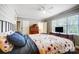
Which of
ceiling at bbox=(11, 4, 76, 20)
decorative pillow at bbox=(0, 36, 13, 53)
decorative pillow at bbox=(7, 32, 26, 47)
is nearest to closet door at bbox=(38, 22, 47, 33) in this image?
ceiling at bbox=(11, 4, 76, 20)

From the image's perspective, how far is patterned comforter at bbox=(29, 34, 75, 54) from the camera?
2113 millimetres

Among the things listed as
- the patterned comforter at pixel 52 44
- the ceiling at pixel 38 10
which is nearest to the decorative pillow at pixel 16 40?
the patterned comforter at pixel 52 44

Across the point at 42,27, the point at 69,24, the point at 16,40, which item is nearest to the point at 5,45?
the point at 16,40

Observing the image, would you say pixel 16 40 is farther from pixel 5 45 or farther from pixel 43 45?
pixel 43 45

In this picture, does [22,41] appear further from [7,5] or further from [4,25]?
[7,5]

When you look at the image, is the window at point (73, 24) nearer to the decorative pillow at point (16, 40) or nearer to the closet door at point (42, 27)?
the closet door at point (42, 27)

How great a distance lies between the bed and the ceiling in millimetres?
332

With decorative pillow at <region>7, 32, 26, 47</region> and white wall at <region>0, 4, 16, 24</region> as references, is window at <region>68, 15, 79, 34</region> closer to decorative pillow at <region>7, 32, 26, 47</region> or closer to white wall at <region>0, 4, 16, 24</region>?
decorative pillow at <region>7, 32, 26, 47</region>

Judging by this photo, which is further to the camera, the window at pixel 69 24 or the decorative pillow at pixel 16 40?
the window at pixel 69 24

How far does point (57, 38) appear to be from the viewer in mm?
2162

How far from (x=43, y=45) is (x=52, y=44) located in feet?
0.50

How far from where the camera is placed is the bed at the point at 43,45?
82.4 inches

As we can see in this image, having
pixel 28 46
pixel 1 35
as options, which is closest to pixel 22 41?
pixel 28 46
